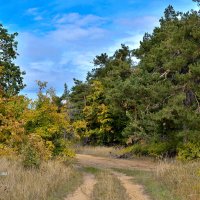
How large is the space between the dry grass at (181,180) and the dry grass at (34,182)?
12.4 feet

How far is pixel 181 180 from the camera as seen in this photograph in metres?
14.2

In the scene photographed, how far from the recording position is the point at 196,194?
1163cm

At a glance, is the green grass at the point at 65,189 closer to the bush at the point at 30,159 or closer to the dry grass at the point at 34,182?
the dry grass at the point at 34,182

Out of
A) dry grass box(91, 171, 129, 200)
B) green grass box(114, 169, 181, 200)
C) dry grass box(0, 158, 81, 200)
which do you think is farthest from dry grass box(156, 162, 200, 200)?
dry grass box(0, 158, 81, 200)

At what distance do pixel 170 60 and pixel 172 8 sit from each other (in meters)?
21.5

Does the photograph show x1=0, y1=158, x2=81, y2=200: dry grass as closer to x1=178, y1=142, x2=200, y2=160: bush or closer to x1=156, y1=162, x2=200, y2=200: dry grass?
x1=156, y1=162, x2=200, y2=200: dry grass

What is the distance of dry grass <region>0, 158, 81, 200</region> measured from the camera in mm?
11867

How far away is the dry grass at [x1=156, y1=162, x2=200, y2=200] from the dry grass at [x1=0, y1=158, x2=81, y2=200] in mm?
3772

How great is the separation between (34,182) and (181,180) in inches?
209

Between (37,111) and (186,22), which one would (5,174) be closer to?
(37,111)

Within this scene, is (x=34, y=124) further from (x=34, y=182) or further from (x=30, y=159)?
(x=34, y=182)

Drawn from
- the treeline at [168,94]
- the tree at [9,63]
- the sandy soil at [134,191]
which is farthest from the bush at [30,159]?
the tree at [9,63]


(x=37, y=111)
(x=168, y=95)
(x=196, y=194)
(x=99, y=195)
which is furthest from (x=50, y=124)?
(x=196, y=194)

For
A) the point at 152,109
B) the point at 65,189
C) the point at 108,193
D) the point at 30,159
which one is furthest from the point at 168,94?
the point at 108,193
